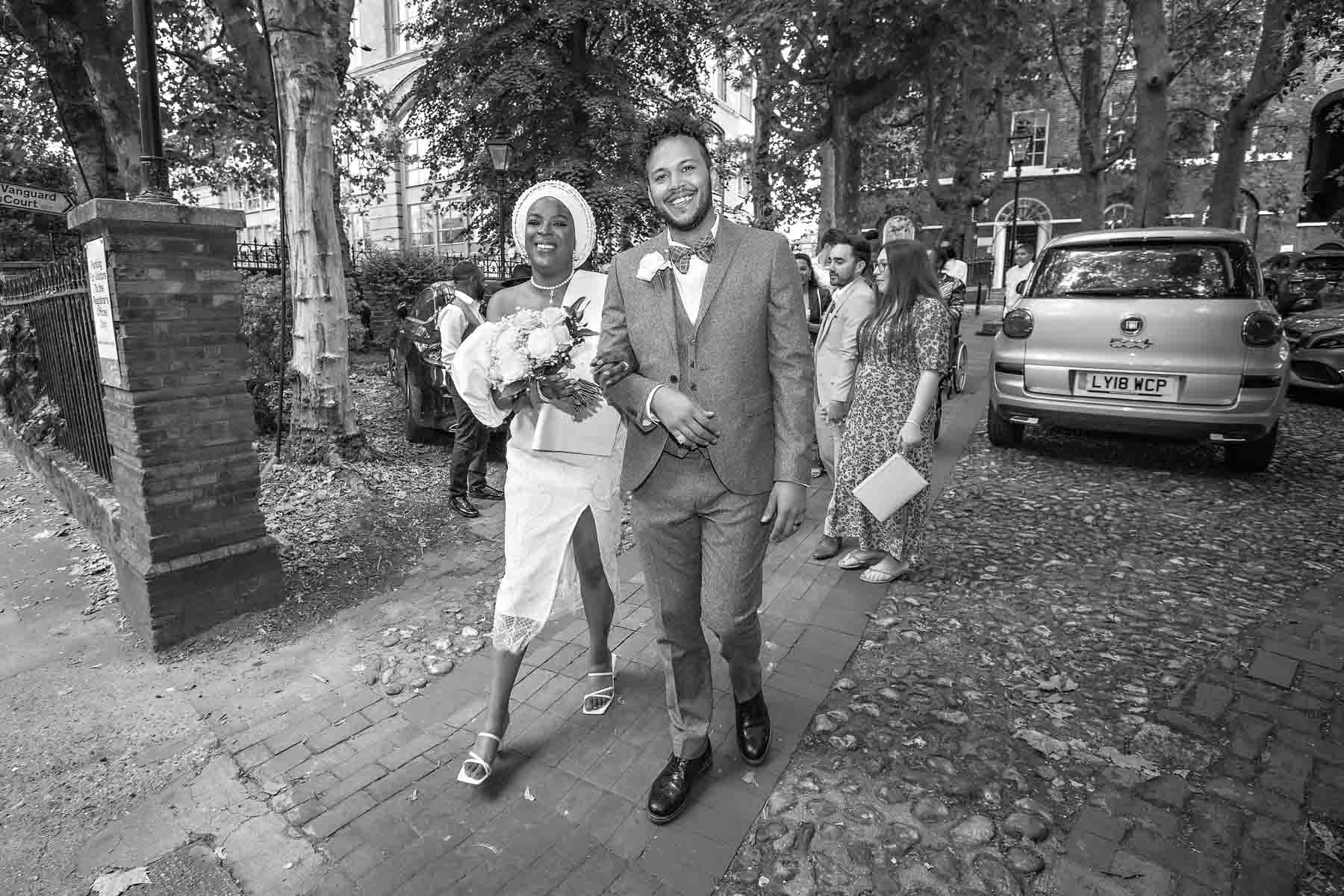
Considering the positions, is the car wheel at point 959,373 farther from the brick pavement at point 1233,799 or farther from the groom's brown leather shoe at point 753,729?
the groom's brown leather shoe at point 753,729

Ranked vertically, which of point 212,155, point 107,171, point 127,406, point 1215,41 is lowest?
point 127,406

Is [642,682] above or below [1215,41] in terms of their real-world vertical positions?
below

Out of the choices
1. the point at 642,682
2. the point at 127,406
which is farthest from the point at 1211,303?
the point at 127,406

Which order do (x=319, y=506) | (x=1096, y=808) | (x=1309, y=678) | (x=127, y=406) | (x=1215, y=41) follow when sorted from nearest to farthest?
(x=1096, y=808)
(x=1309, y=678)
(x=127, y=406)
(x=319, y=506)
(x=1215, y=41)

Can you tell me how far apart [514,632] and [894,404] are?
2.58 meters

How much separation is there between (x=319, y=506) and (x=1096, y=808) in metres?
4.86

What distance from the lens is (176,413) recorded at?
12.2 feet

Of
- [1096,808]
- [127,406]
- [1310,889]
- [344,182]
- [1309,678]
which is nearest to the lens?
[1310,889]

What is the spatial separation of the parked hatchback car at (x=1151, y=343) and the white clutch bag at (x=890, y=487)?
10.4 feet

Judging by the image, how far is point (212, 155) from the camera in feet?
52.7

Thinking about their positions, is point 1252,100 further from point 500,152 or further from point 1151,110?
point 500,152

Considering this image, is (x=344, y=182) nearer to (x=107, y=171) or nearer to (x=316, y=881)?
(x=107, y=171)

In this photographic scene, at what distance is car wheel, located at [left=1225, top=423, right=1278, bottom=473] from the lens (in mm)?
6059

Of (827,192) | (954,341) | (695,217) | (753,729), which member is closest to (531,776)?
(753,729)
